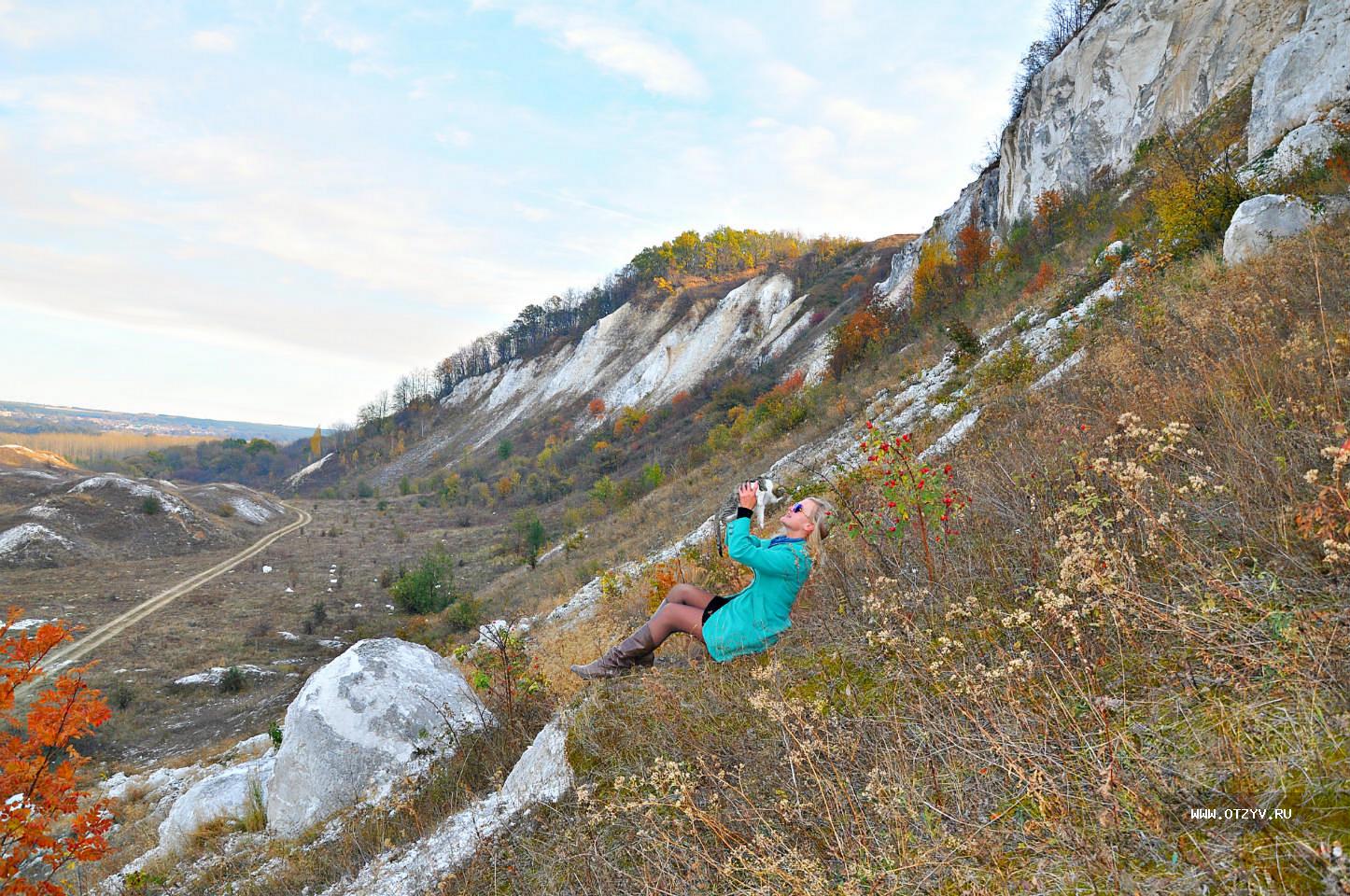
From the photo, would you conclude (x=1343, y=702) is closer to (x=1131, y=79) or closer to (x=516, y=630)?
(x=516, y=630)

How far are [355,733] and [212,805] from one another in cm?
191

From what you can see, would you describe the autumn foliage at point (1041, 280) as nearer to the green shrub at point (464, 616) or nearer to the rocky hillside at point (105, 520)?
the green shrub at point (464, 616)

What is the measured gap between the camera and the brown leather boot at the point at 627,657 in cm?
433

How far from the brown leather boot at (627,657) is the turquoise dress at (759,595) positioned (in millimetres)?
617

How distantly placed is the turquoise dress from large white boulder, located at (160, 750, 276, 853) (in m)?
4.08

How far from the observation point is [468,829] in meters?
3.53

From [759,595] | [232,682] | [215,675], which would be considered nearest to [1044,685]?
[759,595]

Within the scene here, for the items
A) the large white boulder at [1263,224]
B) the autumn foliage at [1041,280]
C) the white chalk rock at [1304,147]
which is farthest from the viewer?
the autumn foliage at [1041,280]

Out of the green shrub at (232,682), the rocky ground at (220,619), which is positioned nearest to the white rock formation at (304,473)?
the rocky ground at (220,619)

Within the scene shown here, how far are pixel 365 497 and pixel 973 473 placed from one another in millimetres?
60590

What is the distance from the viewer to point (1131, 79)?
59.1 feet

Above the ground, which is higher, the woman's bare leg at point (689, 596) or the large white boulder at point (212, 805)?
the woman's bare leg at point (689, 596)

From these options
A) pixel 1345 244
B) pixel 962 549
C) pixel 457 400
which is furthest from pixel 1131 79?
pixel 457 400

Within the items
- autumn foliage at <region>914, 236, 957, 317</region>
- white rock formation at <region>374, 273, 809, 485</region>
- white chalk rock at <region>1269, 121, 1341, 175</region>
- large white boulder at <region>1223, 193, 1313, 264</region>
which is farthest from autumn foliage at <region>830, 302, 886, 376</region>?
white rock formation at <region>374, 273, 809, 485</region>
